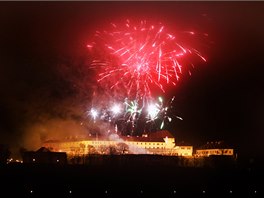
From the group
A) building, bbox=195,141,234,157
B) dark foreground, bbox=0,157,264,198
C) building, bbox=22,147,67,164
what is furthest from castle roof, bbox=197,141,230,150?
building, bbox=22,147,67,164

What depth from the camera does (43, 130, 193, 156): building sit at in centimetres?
2523

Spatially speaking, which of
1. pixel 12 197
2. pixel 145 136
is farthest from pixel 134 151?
pixel 12 197

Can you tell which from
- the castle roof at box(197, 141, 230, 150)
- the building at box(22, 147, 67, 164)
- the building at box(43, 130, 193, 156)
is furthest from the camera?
the castle roof at box(197, 141, 230, 150)

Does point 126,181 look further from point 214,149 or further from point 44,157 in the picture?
point 214,149

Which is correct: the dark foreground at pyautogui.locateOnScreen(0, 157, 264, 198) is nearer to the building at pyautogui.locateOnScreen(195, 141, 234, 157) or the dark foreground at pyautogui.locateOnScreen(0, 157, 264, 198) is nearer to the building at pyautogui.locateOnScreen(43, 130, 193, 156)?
the building at pyautogui.locateOnScreen(43, 130, 193, 156)

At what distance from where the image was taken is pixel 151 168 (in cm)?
2188

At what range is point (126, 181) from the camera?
774 inches

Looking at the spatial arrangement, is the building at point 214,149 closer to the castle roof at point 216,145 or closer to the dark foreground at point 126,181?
the castle roof at point 216,145

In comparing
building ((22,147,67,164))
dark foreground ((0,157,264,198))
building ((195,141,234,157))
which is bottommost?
dark foreground ((0,157,264,198))

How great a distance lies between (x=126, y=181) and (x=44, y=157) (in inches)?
191

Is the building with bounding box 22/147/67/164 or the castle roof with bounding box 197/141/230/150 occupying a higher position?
the castle roof with bounding box 197/141/230/150

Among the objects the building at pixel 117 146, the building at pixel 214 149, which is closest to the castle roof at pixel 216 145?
the building at pixel 214 149

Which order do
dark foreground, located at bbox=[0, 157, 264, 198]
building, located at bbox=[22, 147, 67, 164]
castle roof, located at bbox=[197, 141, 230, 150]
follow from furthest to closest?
castle roof, located at bbox=[197, 141, 230, 150], building, located at bbox=[22, 147, 67, 164], dark foreground, located at bbox=[0, 157, 264, 198]

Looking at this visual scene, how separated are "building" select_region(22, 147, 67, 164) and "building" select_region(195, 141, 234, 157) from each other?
718cm
